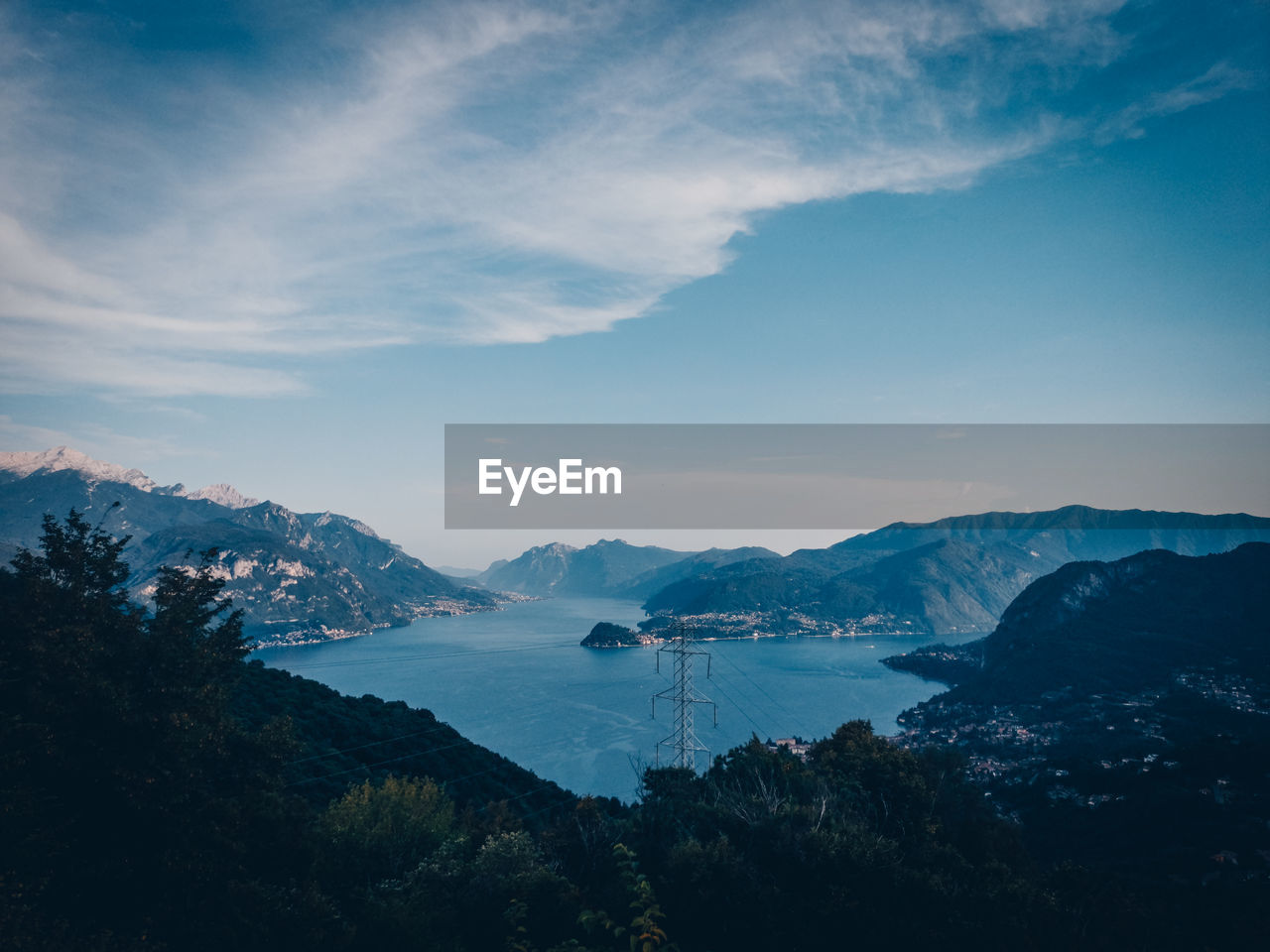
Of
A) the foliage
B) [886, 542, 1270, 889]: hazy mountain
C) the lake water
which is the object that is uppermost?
the foliage

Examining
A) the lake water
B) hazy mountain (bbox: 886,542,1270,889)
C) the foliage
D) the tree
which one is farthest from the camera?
the lake water

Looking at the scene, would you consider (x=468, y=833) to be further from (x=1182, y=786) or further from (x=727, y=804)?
(x=1182, y=786)

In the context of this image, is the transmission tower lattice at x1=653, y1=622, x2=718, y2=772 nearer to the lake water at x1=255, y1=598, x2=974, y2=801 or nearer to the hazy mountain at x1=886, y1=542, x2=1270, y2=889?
the lake water at x1=255, y1=598, x2=974, y2=801

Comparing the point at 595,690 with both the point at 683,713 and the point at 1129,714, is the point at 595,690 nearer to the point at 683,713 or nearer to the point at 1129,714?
the point at 683,713

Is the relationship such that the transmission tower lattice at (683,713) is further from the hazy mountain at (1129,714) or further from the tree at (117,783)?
the tree at (117,783)

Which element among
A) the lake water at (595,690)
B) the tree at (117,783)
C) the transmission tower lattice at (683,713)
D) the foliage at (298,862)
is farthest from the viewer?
the lake water at (595,690)

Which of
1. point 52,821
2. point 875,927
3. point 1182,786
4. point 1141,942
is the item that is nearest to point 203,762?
point 52,821

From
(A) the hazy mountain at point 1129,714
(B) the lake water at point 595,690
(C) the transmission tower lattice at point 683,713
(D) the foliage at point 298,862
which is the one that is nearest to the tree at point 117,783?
(D) the foliage at point 298,862

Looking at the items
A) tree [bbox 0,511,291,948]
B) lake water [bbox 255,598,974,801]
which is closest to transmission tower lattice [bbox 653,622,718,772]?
lake water [bbox 255,598,974,801]

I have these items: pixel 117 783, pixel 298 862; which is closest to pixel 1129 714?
pixel 298 862
